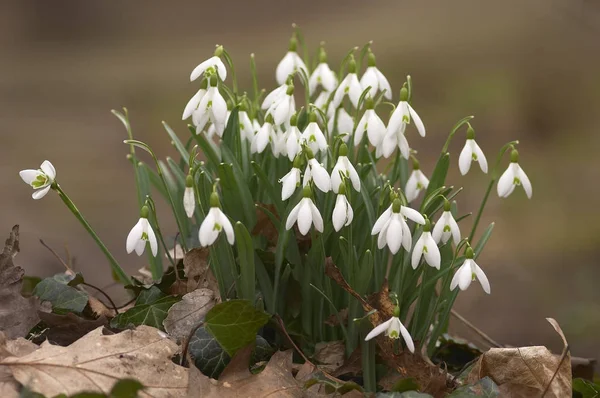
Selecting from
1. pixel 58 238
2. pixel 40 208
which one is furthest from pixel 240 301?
pixel 40 208

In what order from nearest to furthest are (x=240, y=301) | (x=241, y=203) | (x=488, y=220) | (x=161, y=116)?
(x=240, y=301) → (x=241, y=203) → (x=488, y=220) → (x=161, y=116)

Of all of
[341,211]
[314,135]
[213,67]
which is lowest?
[341,211]

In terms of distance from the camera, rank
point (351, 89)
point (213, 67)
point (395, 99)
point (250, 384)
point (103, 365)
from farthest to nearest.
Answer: point (395, 99)
point (351, 89)
point (213, 67)
point (250, 384)
point (103, 365)

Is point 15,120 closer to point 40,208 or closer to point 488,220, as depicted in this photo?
point 40,208

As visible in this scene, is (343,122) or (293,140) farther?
(343,122)

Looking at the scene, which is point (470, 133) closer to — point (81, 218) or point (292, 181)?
point (292, 181)

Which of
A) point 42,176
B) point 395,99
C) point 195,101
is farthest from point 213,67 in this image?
point 395,99

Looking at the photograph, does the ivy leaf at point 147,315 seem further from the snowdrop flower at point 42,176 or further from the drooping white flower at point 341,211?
the drooping white flower at point 341,211

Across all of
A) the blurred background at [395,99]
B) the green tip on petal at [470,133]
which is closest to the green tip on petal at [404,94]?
the green tip on petal at [470,133]
